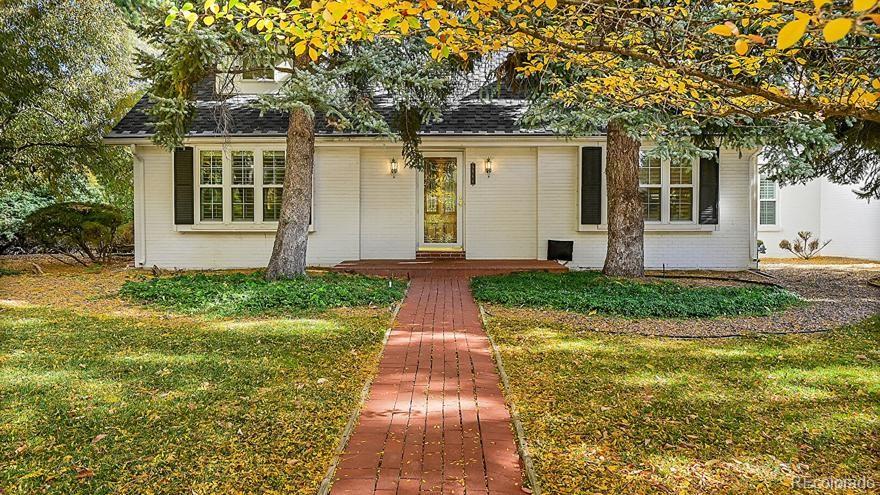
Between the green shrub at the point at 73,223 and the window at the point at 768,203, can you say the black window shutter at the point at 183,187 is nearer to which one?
the green shrub at the point at 73,223

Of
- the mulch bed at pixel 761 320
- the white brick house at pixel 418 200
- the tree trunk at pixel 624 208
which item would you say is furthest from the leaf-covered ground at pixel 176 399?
the white brick house at pixel 418 200

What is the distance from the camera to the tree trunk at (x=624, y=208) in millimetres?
9445

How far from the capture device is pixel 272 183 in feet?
39.5

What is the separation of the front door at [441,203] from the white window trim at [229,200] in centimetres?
247

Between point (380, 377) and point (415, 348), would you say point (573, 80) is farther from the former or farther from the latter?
point (380, 377)

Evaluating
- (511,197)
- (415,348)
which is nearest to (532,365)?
(415,348)

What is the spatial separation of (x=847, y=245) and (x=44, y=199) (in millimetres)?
24641

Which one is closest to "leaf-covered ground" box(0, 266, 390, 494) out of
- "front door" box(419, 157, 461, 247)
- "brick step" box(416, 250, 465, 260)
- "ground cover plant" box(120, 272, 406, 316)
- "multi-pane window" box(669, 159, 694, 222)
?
"ground cover plant" box(120, 272, 406, 316)

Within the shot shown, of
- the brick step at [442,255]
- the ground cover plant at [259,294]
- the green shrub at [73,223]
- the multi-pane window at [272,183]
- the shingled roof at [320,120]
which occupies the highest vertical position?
the shingled roof at [320,120]

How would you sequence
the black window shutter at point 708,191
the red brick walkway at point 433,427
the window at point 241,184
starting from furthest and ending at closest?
the window at point 241,184 → the black window shutter at point 708,191 → the red brick walkway at point 433,427

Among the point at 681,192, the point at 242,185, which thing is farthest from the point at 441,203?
the point at 681,192

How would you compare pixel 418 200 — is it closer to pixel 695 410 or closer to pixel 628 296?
pixel 628 296

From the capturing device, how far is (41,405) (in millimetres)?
3596

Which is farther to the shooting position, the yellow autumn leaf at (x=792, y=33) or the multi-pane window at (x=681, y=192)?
the multi-pane window at (x=681, y=192)
